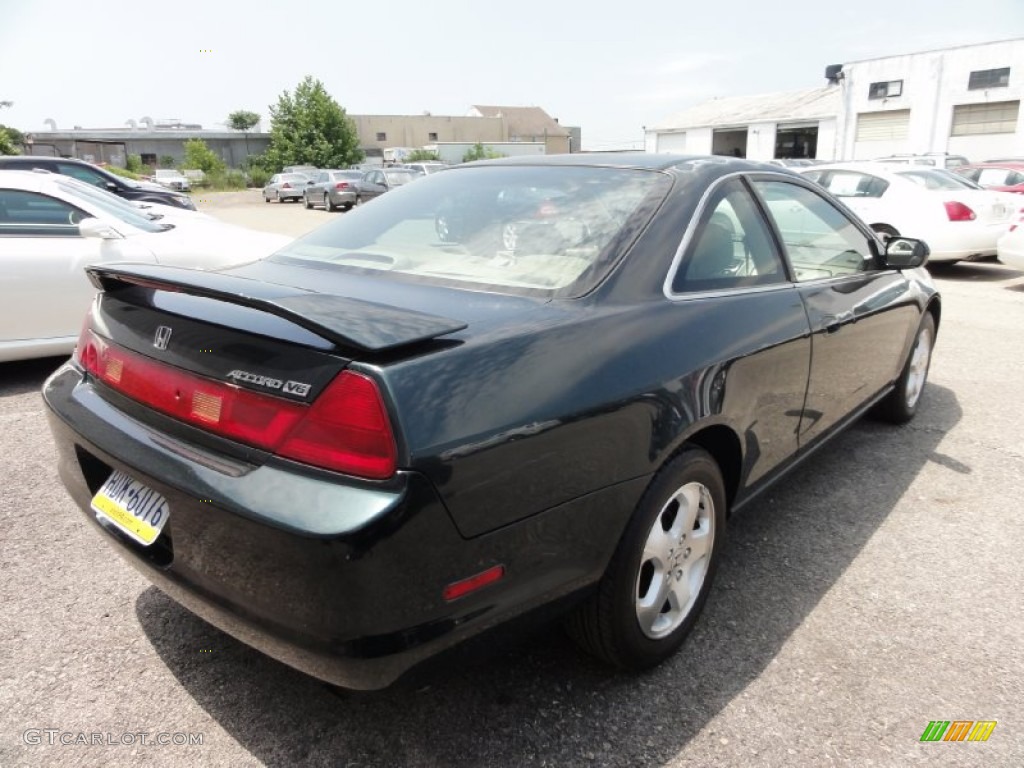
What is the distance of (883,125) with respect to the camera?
35.9 m

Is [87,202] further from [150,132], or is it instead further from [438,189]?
[150,132]

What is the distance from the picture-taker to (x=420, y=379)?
1533 mm

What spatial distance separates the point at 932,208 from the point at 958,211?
331 mm

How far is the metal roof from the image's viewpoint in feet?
131

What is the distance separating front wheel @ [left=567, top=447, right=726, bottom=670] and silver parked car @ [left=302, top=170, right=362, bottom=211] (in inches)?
937

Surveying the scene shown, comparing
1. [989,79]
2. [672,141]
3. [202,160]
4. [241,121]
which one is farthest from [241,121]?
[989,79]

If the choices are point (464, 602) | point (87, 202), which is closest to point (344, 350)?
point (464, 602)

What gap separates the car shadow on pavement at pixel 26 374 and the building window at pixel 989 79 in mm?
37740

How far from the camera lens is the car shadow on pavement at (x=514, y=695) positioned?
1893mm

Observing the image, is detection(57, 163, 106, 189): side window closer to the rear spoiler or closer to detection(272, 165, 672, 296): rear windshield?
detection(272, 165, 672, 296): rear windshield

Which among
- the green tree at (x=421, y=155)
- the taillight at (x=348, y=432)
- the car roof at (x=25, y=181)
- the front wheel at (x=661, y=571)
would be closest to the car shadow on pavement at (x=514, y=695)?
the front wheel at (x=661, y=571)

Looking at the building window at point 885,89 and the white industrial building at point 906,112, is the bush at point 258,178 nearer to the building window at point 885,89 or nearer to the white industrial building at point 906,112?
the white industrial building at point 906,112

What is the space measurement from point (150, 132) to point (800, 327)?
8319 centimetres

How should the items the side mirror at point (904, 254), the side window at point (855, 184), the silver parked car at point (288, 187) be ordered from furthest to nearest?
the silver parked car at point (288, 187) → the side window at point (855, 184) → the side mirror at point (904, 254)
